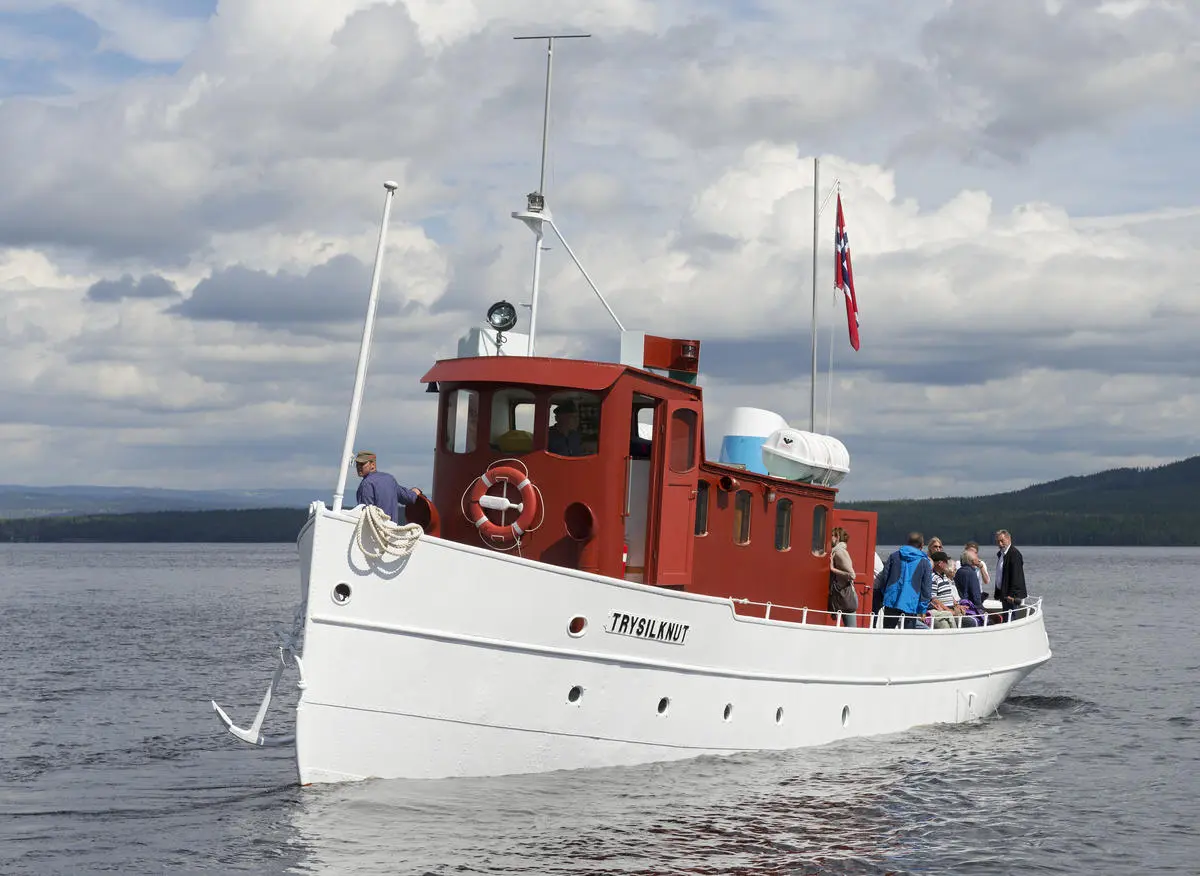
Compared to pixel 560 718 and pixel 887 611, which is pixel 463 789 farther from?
pixel 887 611

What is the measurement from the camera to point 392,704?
14281mm

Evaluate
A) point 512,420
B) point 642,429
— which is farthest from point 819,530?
point 512,420

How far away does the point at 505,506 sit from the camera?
51.5 feet

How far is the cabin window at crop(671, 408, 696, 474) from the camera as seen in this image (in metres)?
16.8

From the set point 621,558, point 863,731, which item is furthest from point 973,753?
point 621,558

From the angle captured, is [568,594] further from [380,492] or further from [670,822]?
[670,822]

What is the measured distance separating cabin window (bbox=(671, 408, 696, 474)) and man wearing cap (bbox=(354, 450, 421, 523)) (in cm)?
352

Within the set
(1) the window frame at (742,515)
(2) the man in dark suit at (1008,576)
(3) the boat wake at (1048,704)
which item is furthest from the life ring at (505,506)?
(3) the boat wake at (1048,704)

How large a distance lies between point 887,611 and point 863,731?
2.97 metres

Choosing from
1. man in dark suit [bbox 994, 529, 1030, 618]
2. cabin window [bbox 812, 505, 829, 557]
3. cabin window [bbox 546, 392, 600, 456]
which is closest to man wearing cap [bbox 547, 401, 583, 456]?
cabin window [bbox 546, 392, 600, 456]

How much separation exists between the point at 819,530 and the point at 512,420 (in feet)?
20.4

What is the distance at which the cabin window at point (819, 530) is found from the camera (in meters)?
20.7

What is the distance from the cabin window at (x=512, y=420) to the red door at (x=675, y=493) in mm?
1581

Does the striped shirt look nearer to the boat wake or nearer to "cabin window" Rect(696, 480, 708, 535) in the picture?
the boat wake
